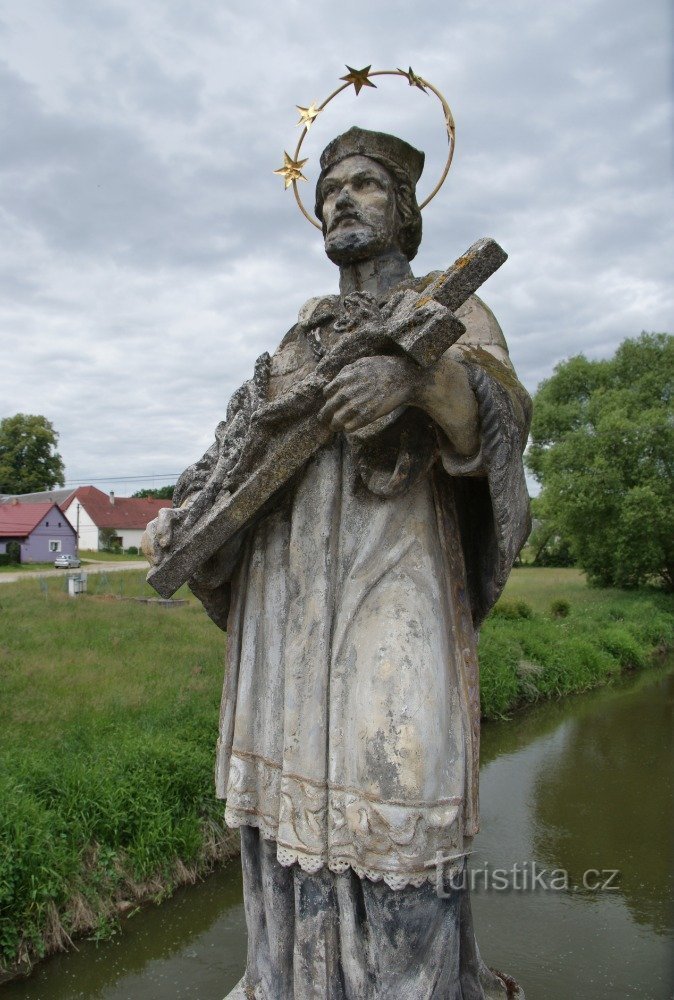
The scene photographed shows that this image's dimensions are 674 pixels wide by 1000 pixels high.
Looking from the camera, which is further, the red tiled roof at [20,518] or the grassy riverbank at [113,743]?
the red tiled roof at [20,518]

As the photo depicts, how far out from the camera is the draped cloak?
198 cm

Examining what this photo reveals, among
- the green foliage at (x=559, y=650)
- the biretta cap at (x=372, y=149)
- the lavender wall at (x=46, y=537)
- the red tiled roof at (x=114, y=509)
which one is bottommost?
the green foliage at (x=559, y=650)

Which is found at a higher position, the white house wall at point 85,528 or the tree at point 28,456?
the tree at point 28,456

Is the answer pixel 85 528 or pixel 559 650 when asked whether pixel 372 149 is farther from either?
pixel 85 528

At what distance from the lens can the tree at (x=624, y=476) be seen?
21.0 m

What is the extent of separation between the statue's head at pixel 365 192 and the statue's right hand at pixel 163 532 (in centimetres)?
→ 94

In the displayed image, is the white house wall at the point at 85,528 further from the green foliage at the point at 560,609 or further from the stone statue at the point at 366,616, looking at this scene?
the stone statue at the point at 366,616

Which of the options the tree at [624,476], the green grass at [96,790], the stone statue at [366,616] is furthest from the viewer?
the tree at [624,476]

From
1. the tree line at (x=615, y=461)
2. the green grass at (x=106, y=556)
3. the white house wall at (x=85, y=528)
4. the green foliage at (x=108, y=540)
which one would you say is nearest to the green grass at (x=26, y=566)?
the green grass at (x=106, y=556)

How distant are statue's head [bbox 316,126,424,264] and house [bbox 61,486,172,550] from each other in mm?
44673

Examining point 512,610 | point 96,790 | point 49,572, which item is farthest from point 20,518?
point 96,790

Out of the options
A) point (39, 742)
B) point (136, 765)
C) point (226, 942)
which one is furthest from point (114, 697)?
point (226, 942)

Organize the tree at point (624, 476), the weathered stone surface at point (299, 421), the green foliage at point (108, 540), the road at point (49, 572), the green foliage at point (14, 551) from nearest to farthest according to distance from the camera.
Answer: the weathered stone surface at point (299, 421) → the tree at point (624, 476) → the road at point (49, 572) → the green foliage at point (14, 551) → the green foliage at point (108, 540)

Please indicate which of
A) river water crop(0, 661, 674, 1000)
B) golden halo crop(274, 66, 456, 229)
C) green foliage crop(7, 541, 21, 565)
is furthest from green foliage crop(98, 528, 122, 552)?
golden halo crop(274, 66, 456, 229)
